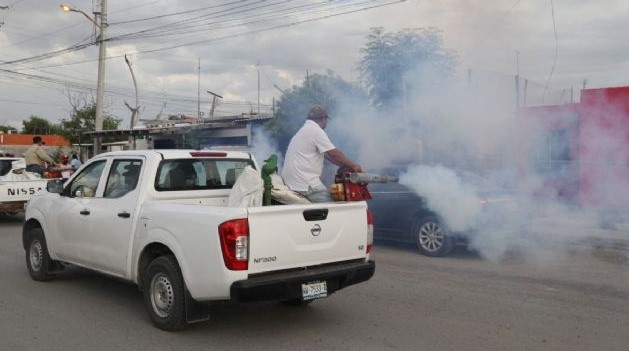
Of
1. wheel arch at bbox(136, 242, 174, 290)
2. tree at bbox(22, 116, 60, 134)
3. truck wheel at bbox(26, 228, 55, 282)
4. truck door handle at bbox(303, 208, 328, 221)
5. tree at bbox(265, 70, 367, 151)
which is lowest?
truck wheel at bbox(26, 228, 55, 282)

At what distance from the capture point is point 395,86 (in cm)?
1285

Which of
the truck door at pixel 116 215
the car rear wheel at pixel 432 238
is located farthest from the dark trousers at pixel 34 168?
the car rear wheel at pixel 432 238

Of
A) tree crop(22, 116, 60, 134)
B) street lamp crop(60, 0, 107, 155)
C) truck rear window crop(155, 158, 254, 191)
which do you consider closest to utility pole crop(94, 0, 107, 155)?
street lamp crop(60, 0, 107, 155)

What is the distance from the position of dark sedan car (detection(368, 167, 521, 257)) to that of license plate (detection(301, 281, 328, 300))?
4.28 m

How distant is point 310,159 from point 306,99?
9847 mm

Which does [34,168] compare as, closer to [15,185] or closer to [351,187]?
[15,185]

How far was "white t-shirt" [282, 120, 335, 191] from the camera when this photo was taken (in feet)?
20.3

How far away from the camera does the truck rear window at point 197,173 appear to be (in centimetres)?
569

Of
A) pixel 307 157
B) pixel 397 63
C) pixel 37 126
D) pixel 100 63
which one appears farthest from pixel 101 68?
pixel 37 126

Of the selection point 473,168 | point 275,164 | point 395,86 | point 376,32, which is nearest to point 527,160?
point 473,168

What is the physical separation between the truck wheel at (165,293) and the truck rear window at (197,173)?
88 centimetres

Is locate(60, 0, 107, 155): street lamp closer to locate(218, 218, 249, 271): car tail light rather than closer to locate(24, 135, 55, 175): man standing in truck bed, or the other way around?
locate(24, 135, 55, 175): man standing in truck bed

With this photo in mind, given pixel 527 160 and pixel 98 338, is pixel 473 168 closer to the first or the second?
pixel 527 160

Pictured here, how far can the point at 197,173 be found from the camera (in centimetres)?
597
